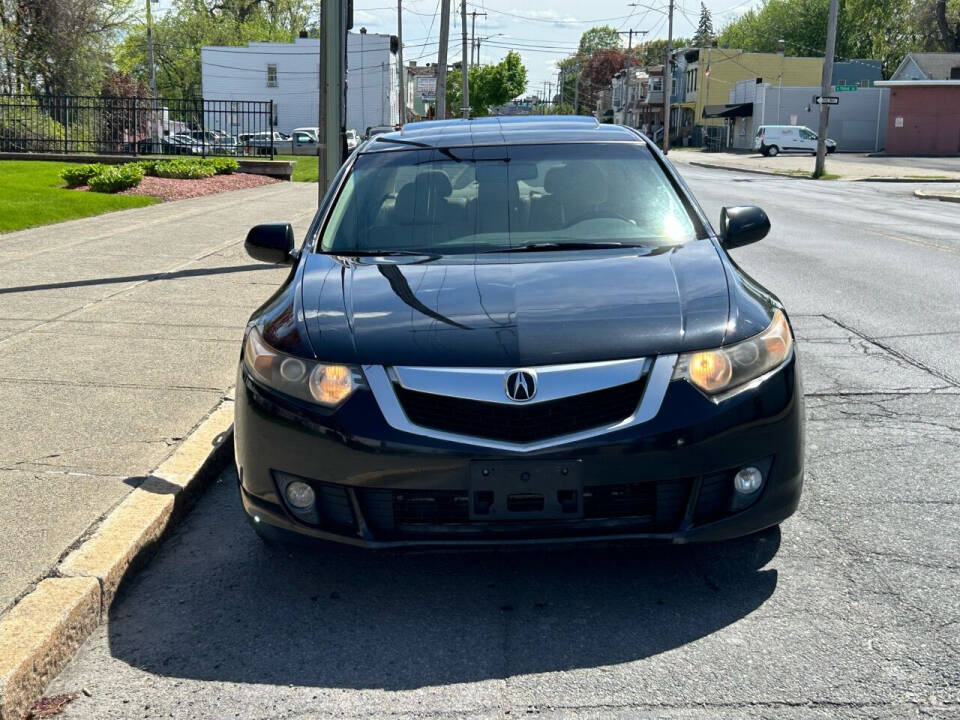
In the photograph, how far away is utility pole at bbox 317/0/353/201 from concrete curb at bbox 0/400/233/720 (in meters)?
6.08

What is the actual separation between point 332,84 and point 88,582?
25.7 feet

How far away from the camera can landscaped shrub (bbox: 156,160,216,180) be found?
22844 millimetres

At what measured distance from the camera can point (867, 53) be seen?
10862 cm

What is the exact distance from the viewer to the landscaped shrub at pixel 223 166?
25.0m

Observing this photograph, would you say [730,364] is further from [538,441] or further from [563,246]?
[563,246]

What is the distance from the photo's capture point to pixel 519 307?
156 inches

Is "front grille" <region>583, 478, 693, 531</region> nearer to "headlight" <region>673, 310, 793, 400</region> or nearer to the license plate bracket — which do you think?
the license plate bracket

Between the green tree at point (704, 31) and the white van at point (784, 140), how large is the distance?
343 feet

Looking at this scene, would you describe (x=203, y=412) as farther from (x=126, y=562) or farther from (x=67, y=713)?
(x=67, y=713)

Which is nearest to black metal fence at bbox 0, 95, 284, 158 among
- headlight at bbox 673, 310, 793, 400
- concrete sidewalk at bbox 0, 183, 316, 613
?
concrete sidewalk at bbox 0, 183, 316, 613

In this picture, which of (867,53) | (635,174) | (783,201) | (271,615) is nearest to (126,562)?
(271,615)

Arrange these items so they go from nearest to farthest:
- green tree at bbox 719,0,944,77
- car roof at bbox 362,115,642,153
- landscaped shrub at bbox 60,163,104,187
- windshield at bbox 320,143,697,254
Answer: windshield at bbox 320,143,697,254, car roof at bbox 362,115,642,153, landscaped shrub at bbox 60,163,104,187, green tree at bbox 719,0,944,77

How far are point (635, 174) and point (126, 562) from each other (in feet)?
9.46

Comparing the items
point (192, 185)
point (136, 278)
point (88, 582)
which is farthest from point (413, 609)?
point (192, 185)
